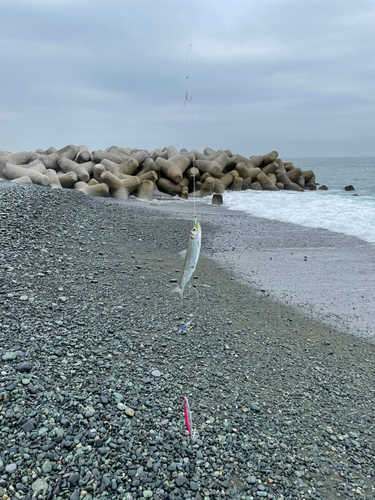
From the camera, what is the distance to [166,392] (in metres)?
4.20

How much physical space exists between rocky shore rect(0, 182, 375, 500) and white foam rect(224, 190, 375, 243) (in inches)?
327

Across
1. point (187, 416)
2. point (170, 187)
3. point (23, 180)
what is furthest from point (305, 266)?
point (170, 187)

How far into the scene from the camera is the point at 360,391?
4578 millimetres

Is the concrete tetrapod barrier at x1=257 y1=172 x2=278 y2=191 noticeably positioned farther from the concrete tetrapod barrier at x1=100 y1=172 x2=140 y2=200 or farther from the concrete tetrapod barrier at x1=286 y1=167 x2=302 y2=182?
the concrete tetrapod barrier at x1=100 y1=172 x2=140 y2=200

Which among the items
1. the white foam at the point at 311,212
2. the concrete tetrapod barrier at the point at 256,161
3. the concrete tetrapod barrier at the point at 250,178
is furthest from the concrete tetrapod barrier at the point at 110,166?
the concrete tetrapod barrier at the point at 256,161

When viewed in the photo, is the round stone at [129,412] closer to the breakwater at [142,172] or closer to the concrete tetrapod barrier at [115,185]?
the breakwater at [142,172]

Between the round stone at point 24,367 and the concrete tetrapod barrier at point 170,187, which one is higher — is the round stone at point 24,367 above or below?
below

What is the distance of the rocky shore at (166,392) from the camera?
3.22 m

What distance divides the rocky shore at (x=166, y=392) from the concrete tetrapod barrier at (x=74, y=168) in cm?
1401

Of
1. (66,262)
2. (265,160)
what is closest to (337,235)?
(66,262)

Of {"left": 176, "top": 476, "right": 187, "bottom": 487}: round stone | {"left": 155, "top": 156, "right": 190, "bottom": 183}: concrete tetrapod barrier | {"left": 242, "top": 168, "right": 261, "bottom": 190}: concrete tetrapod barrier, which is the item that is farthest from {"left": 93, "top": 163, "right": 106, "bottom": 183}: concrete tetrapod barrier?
{"left": 176, "top": 476, "right": 187, "bottom": 487}: round stone

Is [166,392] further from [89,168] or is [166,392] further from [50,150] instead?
[50,150]

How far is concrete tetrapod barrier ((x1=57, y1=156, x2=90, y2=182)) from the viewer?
68.2 ft

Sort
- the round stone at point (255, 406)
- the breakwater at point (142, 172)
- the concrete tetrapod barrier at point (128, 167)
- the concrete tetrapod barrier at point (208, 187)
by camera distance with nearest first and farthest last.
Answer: the round stone at point (255, 406) → the breakwater at point (142, 172) → the concrete tetrapod barrier at point (128, 167) → the concrete tetrapod barrier at point (208, 187)
